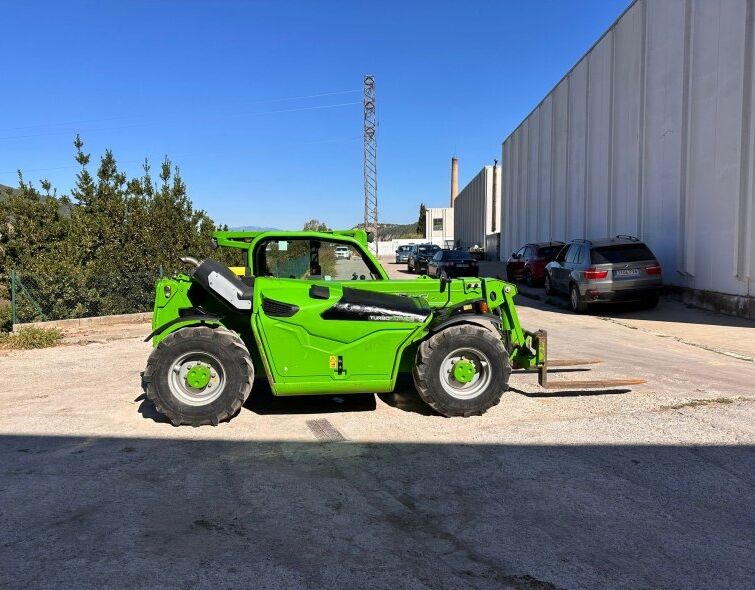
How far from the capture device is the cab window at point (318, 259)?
649 cm

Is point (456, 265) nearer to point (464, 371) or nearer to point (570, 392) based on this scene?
point (570, 392)

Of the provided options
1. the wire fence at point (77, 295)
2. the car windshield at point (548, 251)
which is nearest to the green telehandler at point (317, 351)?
the wire fence at point (77, 295)

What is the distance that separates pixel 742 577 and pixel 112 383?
6.80m

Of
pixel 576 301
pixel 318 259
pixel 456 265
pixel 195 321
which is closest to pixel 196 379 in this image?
pixel 195 321

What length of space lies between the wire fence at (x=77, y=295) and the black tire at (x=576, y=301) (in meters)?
10.1

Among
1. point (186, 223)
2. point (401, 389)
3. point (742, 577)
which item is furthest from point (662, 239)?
point (742, 577)

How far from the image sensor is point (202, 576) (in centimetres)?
289

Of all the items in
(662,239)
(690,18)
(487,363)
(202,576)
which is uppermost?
(690,18)

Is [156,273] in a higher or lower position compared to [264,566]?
higher

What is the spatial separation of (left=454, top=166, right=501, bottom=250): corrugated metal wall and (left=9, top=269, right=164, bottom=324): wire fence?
40070 millimetres

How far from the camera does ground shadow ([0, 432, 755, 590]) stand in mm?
2906

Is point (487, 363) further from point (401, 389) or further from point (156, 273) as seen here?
point (156, 273)

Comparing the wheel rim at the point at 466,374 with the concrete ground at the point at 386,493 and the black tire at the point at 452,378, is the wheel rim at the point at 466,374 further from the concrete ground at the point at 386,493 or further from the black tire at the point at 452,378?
the concrete ground at the point at 386,493

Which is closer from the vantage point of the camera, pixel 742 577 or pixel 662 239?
pixel 742 577
